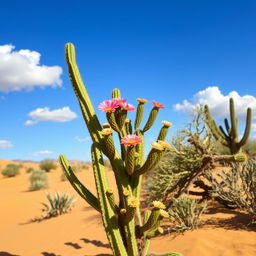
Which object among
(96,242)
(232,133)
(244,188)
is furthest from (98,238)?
(232,133)

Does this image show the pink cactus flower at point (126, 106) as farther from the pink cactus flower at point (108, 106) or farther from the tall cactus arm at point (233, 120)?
the tall cactus arm at point (233, 120)

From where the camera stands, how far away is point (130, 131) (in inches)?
147

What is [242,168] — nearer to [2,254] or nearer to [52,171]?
[2,254]

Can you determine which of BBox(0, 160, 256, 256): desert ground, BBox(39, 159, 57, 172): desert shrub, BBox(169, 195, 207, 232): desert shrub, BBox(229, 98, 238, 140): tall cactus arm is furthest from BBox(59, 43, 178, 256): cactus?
BBox(39, 159, 57, 172): desert shrub

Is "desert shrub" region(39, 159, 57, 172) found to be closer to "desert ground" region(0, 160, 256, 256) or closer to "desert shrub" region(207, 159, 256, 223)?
"desert ground" region(0, 160, 256, 256)

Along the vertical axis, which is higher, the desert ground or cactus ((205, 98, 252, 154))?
cactus ((205, 98, 252, 154))

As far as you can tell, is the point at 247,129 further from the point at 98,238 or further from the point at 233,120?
the point at 98,238

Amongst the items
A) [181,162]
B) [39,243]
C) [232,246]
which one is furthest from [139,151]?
Result: [39,243]

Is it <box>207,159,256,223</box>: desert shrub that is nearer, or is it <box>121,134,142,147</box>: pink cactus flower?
<box>121,134,142,147</box>: pink cactus flower

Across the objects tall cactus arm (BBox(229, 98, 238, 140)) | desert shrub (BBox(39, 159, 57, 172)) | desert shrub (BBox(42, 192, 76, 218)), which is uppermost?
tall cactus arm (BBox(229, 98, 238, 140))

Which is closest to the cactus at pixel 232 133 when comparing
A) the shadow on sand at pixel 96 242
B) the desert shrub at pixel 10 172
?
the shadow on sand at pixel 96 242

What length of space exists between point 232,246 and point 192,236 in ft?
2.59

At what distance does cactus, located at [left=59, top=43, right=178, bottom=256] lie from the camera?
10.2 feet

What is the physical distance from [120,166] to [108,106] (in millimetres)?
736
